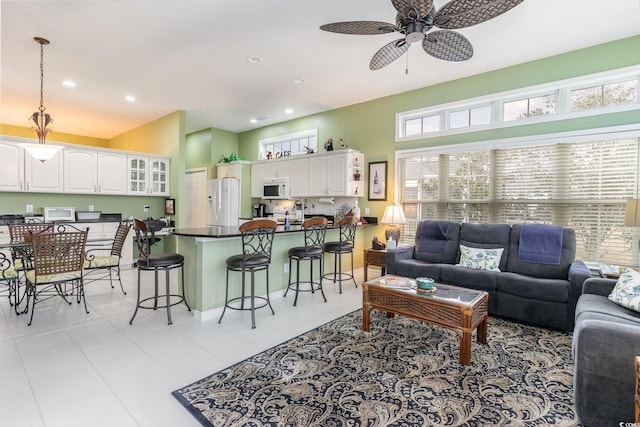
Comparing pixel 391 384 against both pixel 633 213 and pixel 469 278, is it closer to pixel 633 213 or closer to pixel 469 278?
pixel 469 278

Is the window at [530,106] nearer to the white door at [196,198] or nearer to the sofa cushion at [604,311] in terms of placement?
the sofa cushion at [604,311]

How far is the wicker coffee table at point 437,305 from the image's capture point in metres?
2.45

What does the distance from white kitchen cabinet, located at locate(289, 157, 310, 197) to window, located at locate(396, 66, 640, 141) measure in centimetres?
191

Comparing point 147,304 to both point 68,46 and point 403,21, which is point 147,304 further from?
point 403,21

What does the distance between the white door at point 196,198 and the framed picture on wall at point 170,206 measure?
58 cm

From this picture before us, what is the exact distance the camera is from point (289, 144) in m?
7.21

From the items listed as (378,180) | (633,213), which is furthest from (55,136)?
(633,213)

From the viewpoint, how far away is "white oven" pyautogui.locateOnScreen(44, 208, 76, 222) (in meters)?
5.61

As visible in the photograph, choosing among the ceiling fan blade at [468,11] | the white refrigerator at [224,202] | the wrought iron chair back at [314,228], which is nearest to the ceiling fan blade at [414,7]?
the ceiling fan blade at [468,11]

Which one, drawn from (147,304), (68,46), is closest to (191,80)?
(68,46)

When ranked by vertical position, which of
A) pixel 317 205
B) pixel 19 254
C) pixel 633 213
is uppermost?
pixel 317 205

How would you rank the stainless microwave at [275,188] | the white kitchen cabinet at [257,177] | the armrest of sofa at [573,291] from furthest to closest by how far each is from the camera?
1. the white kitchen cabinet at [257,177]
2. the stainless microwave at [275,188]
3. the armrest of sofa at [573,291]

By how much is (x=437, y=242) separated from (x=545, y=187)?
4.93 feet

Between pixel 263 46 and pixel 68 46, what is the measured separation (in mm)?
2314
